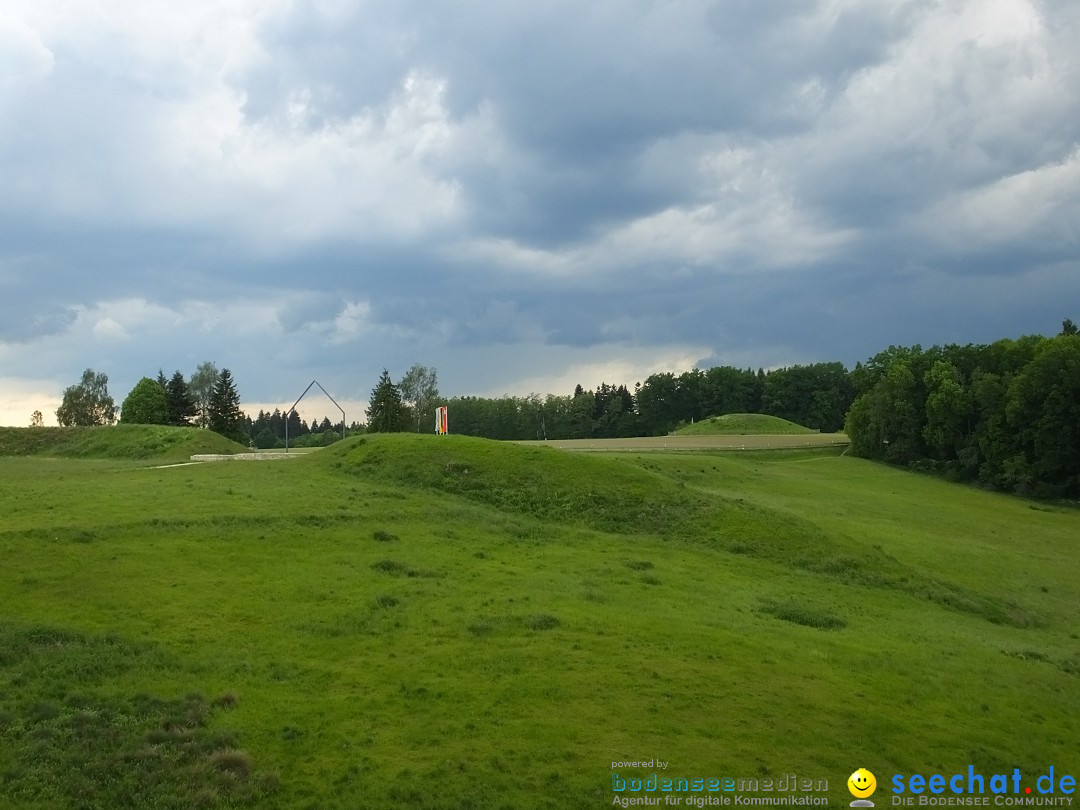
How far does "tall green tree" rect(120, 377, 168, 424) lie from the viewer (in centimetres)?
9694

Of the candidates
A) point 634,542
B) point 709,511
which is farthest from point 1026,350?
point 634,542

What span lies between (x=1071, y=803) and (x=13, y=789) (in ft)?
51.5

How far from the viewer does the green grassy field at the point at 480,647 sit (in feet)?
Answer: 41.1

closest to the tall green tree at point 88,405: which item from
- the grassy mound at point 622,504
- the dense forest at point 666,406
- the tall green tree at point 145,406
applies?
the tall green tree at point 145,406

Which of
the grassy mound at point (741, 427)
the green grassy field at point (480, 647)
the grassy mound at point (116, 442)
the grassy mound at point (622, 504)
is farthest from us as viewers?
the grassy mound at point (741, 427)

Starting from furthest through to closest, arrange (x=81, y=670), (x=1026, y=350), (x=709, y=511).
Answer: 1. (x=1026, y=350)
2. (x=709, y=511)
3. (x=81, y=670)

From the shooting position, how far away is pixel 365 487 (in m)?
36.7

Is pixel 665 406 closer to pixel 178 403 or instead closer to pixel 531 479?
pixel 178 403

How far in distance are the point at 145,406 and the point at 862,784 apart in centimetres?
9917

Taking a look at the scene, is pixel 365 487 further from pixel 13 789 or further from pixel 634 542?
pixel 13 789

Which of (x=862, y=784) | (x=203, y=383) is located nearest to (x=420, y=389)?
(x=203, y=383)

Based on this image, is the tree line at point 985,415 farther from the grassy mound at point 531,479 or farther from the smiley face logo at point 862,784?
the smiley face logo at point 862,784

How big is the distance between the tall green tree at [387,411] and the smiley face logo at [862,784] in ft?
260

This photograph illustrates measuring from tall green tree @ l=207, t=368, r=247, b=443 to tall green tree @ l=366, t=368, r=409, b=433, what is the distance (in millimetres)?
17705
